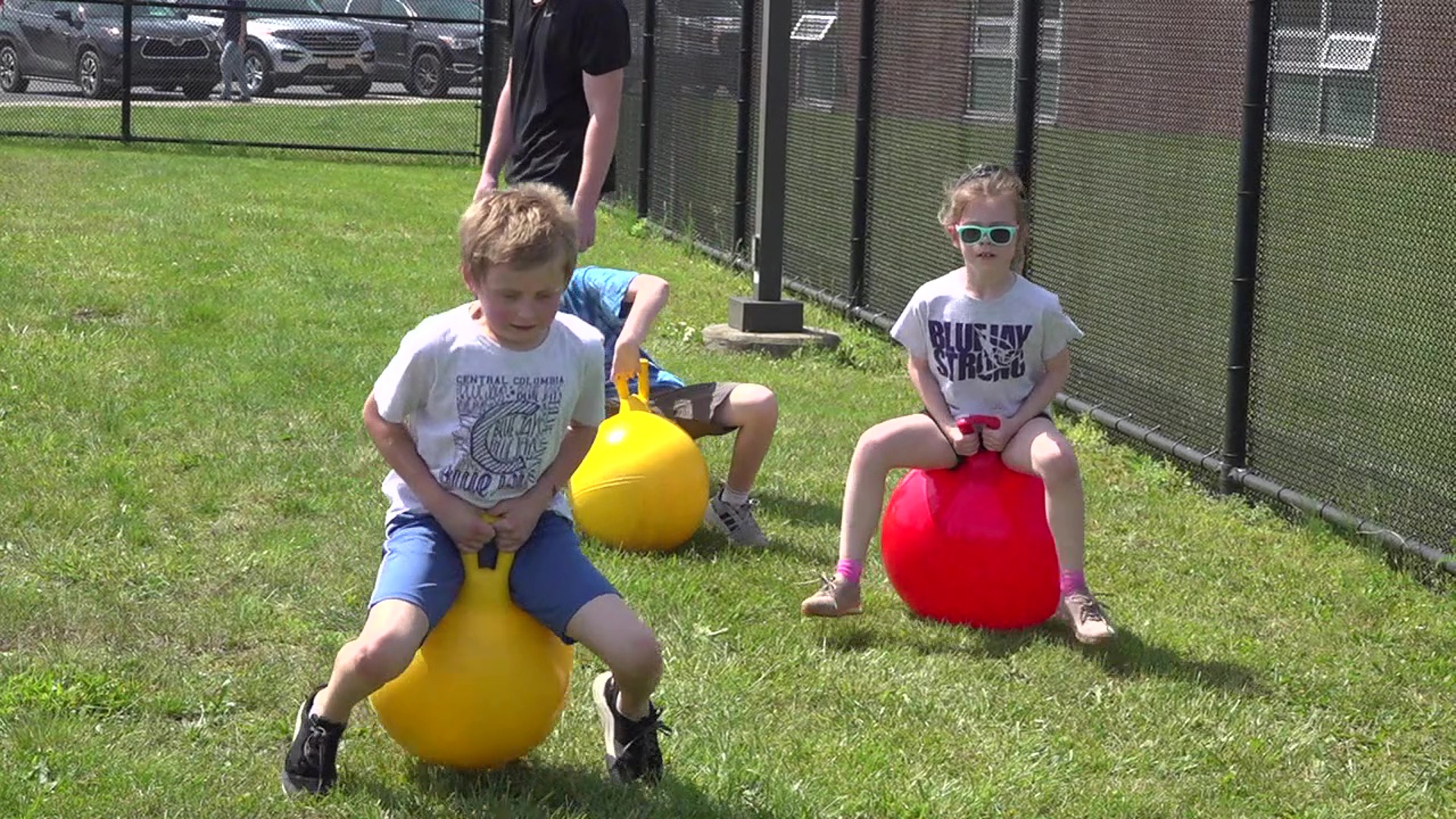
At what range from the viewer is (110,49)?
2273 centimetres

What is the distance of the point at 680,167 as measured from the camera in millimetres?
14531

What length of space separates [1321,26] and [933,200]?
3343 millimetres

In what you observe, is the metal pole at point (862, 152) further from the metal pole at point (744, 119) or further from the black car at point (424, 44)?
the black car at point (424, 44)

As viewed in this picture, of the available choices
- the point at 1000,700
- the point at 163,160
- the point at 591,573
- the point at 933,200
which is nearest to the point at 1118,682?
the point at 1000,700

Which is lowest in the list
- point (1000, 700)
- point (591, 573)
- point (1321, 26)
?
point (1000, 700)

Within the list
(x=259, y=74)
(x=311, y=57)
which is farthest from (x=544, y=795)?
(x=259, y=74)

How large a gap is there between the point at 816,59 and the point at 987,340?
6.65 m

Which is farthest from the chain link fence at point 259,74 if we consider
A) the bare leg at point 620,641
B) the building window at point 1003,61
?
the bare leg at point 620,641

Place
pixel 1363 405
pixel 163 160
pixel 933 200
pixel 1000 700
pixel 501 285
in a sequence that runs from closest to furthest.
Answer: pixel 501 285 → pixel 1000 700 → pixel 1363 405 → pixel 933 200 → pixel 163 160

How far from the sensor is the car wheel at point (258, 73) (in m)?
25.2

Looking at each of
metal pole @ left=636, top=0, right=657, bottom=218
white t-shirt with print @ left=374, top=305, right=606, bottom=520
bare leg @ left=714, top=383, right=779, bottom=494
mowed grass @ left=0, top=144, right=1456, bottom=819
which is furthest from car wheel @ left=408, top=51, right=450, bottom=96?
white t-shirt with print @ left=374, top=305, right=606, bottom=520

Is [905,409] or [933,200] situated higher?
[933,200]

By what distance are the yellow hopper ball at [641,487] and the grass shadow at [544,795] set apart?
71.2 inches

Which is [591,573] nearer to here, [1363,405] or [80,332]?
[1363,405]
